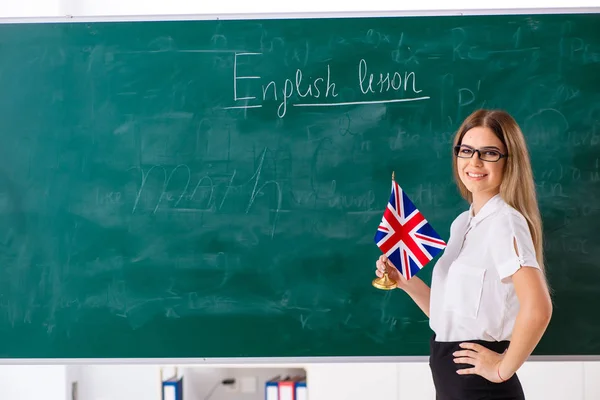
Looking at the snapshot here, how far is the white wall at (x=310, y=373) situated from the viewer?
3.15 meters

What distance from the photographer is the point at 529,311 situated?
1782mm

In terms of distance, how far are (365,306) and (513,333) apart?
3.08 feet

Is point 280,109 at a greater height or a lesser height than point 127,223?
greater

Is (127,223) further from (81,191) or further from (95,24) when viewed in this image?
(95,24)

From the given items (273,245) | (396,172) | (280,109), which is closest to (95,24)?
(280,109)

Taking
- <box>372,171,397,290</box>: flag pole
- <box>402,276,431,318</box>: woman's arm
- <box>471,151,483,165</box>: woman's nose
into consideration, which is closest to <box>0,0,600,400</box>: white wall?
<box>402,276,431,318</box>: woman's arm

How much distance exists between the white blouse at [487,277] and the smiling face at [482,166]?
0.20ft

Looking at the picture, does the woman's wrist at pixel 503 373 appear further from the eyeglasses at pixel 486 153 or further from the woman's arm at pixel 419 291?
the eyeglasses at pixel 486 153

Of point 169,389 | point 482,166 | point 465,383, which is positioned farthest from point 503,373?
point 169,389

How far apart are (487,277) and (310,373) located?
157cm

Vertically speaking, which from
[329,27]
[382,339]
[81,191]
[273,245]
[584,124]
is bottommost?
[382,339]

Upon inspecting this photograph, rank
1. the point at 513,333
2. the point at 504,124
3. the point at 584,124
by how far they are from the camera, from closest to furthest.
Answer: the point at 513,333, the point at 504,124, the point at 584,124

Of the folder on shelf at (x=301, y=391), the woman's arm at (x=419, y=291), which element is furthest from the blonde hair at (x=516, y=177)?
the folder on shelf at (x=301, y=391)

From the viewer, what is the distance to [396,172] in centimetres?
269
